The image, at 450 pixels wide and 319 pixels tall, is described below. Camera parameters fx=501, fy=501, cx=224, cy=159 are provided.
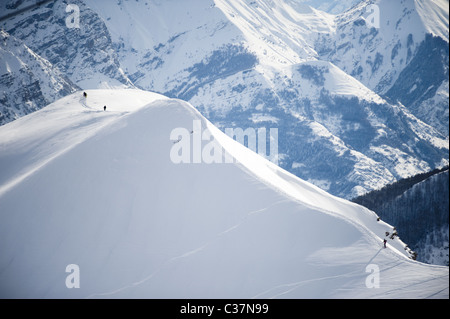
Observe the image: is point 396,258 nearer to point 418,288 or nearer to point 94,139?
point 418,288

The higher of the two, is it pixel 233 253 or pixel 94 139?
pixel 94 139

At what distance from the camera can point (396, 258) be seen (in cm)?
9144

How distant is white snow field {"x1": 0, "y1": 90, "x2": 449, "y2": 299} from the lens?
8444 centimetres

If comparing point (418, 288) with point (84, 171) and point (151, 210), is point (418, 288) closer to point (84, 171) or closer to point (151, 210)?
point (151, 210)

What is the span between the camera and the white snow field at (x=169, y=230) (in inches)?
3324

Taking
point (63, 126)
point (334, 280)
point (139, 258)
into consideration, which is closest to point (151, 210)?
point (139, 258)

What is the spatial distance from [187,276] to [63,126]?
202ft

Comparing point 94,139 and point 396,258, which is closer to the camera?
point 396,258

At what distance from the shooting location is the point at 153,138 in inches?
4269

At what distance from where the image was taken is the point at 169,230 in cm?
9331

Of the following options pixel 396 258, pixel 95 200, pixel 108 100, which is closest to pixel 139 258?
pixel 95 200
